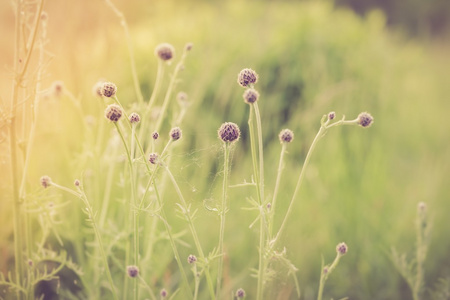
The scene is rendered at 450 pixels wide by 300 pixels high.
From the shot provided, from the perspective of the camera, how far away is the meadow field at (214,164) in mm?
791

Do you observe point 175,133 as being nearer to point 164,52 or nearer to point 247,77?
point 247,77

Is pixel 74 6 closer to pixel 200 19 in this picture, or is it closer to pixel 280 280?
pixel 280 280

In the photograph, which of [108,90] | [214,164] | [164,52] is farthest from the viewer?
[214,164]

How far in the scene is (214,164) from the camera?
7.59 feet

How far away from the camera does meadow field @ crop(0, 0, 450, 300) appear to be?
79 centimetres

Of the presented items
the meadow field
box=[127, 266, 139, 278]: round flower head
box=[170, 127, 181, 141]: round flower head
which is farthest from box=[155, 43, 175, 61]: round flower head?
box=[127, 266, 139, 278]: round flower head

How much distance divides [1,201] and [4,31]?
11.3 ft

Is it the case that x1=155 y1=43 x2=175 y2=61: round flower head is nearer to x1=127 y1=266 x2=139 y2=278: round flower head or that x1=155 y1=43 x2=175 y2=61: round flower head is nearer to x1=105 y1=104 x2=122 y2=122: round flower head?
x1=105 y1=104 x2=122 y2=122: round flower head

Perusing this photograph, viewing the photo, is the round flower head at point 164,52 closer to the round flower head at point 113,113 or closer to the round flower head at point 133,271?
the round flower head at point 113,113

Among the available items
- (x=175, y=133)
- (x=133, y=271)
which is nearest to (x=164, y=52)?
(x=175, y=133)

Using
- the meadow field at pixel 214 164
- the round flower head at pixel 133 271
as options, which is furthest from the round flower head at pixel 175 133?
the round flower head at pixel 133 271

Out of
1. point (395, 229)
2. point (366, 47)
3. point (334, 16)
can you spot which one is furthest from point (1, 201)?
point (334, 16)

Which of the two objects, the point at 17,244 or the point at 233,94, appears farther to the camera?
the point at 233,94

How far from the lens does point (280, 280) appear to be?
0.98 meters
